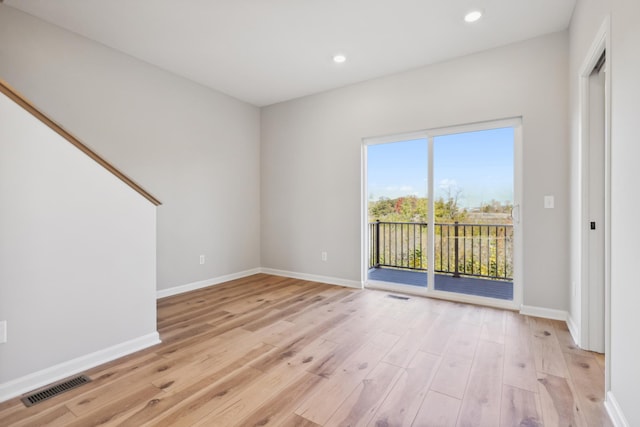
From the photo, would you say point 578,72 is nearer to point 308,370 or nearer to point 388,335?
point 388,335

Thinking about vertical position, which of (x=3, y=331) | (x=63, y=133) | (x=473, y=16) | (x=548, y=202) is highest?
(x=473, y=16)

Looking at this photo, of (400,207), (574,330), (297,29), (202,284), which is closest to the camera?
(574,330)

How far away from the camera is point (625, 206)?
1.41 metres

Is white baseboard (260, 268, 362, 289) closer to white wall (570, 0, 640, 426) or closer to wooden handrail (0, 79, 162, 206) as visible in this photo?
wooden handrail (0, 79, 162, 206)

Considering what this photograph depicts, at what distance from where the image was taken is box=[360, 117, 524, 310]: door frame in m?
3.13

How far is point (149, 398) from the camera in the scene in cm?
172

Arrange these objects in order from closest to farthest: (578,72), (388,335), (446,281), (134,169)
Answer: (578,72)
(388,335)
(134,169)
(446,281)

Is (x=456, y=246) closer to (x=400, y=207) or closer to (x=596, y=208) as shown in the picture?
(x=400, y=207)

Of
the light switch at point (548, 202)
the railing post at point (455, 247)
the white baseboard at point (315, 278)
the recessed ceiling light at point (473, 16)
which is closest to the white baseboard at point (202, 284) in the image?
the white baseboard at point (315, 278)

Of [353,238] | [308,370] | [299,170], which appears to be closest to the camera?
[308,370]

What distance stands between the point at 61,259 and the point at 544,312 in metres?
4.03

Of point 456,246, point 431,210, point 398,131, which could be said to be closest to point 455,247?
point 456,246

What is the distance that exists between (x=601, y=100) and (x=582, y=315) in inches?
62.8

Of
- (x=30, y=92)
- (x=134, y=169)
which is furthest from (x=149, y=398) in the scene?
(x=30, y=92)
